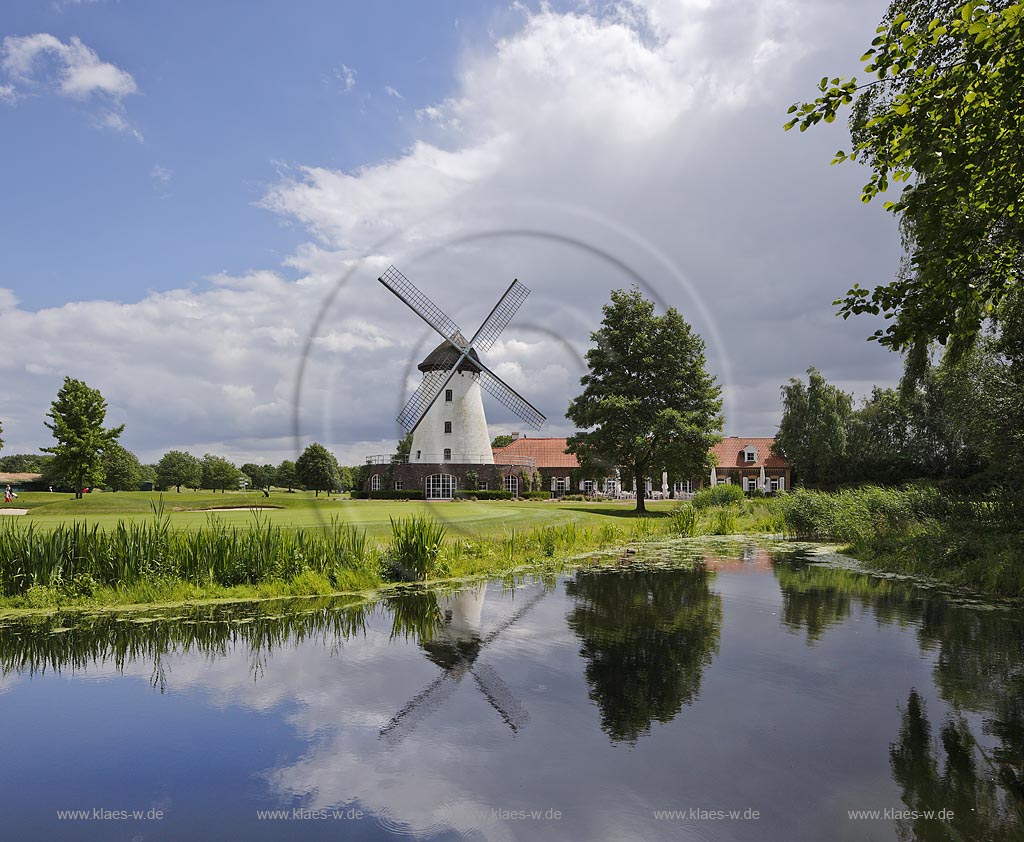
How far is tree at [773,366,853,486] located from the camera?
59.1 m

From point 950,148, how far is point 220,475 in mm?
106317

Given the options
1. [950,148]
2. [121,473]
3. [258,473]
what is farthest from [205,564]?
[258,473]

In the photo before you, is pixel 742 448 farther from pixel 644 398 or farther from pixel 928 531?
pixel 928 531

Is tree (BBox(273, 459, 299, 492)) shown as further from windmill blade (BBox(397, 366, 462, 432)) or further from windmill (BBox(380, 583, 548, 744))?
windmill (BBox(380, 583, 548, 744))

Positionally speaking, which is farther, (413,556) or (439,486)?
(439,486)

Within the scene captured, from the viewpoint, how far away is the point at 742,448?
78500 millimetres

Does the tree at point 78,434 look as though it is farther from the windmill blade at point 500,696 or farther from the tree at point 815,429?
the tree at point 815,429

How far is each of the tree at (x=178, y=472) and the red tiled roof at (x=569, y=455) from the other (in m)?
55.6

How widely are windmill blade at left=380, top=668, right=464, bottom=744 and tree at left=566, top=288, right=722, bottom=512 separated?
34.0 m

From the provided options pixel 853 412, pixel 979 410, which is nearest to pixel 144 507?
pixel 979 410

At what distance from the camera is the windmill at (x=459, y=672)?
6.34 m

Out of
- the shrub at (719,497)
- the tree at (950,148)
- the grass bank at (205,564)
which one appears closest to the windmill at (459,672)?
the grass bank at (205,564)

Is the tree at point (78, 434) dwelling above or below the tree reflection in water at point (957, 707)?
above

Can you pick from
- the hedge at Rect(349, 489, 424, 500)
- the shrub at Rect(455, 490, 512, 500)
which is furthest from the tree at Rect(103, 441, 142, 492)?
the shrub at Rect(455, 490, 512, 500)
